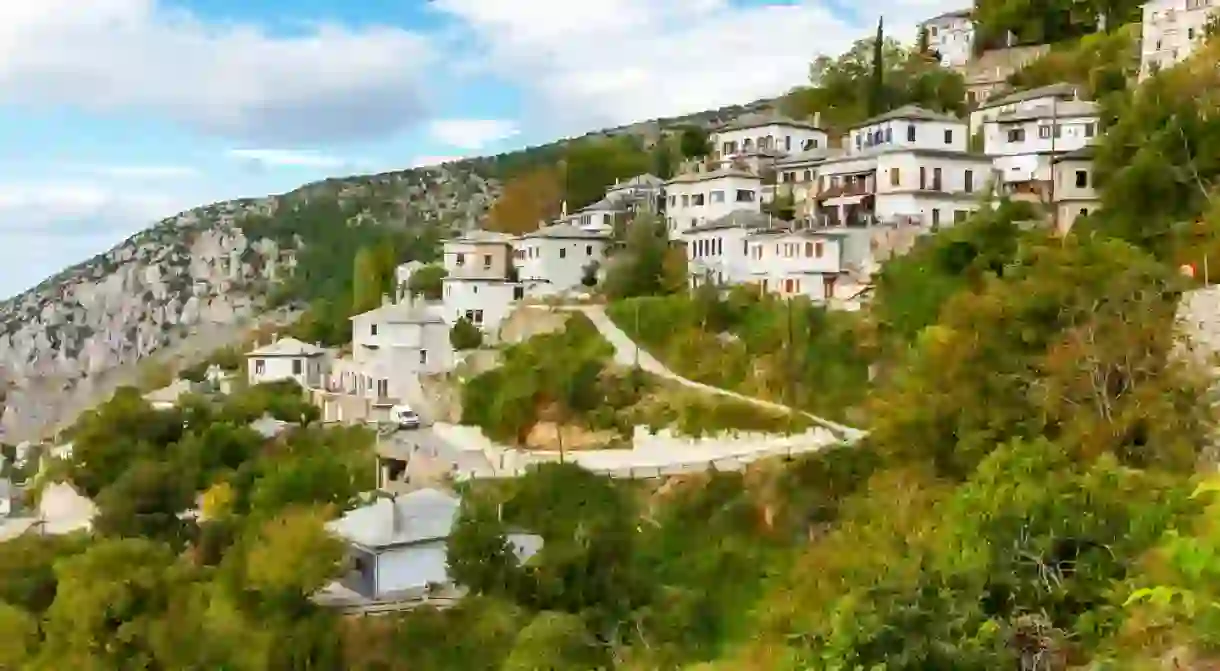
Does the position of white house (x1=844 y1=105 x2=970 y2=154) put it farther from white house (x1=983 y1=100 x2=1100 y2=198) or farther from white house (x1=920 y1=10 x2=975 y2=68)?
white house (x1=920 y1=10 x2=975 y2=68)

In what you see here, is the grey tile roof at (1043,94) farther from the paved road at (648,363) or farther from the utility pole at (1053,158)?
the paved road at (648,363)

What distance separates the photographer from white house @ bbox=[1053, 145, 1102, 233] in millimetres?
39897

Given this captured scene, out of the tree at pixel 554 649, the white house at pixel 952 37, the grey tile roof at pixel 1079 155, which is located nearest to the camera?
the tree at pixel 554 649

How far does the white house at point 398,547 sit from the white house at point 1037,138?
82.1 feet

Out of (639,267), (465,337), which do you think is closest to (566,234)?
(639,267)

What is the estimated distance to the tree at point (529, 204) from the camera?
205 ft

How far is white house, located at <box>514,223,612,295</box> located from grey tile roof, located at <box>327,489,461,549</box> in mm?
17762

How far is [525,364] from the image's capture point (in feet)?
140

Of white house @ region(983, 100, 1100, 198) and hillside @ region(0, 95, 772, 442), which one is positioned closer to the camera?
white house @ region(983, 100, 1100, 198)

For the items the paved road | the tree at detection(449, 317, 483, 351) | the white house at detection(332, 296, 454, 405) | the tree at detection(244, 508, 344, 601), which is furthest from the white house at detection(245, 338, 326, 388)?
the tree at detection(244, 508, 344, 601)

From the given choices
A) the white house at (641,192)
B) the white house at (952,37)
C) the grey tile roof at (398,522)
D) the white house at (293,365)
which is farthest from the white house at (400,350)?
the white house at (952,37)

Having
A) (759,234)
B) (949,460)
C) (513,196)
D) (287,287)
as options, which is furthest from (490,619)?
(287,287)

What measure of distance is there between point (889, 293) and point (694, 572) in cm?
1283

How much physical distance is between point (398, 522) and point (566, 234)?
21.1 meters
